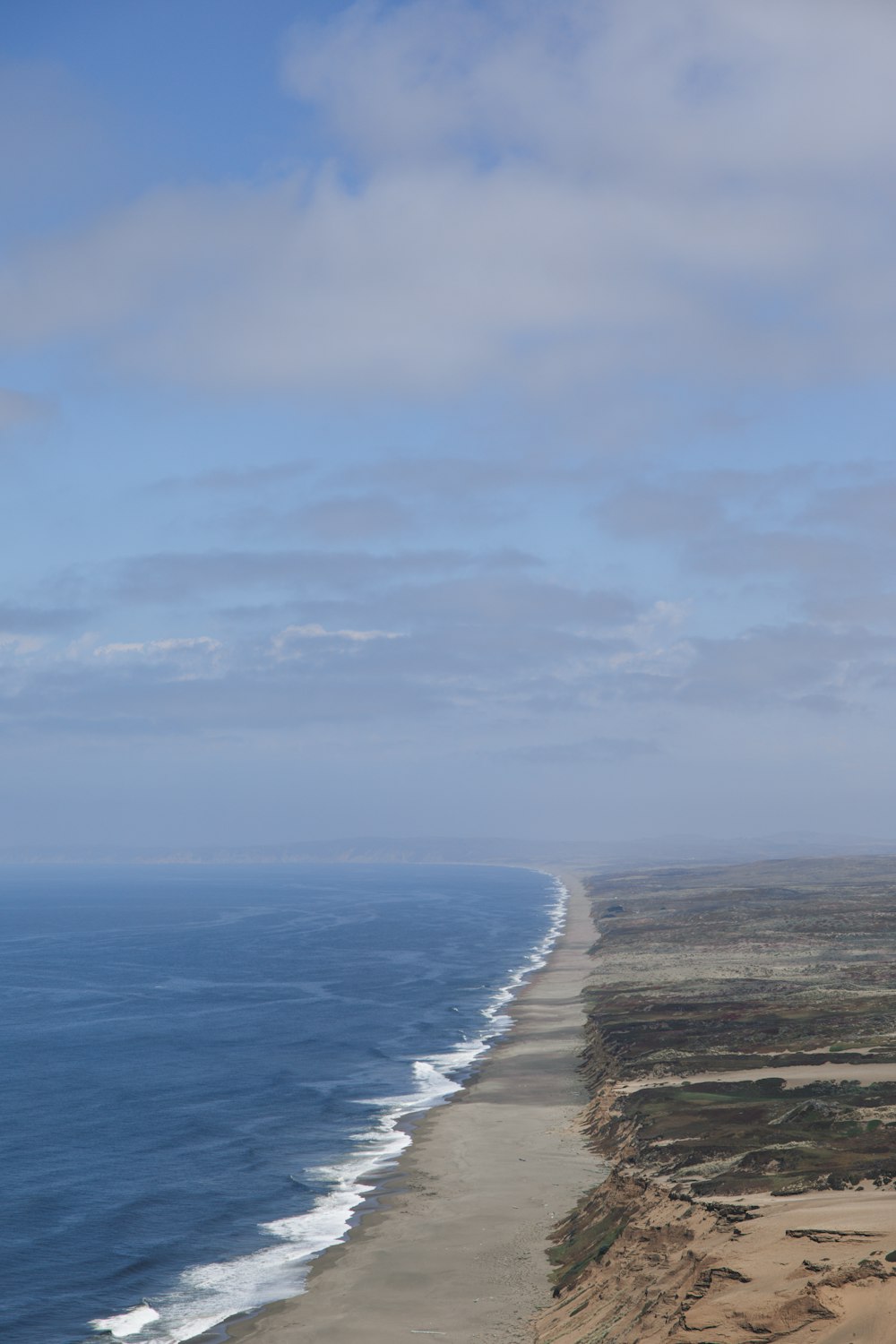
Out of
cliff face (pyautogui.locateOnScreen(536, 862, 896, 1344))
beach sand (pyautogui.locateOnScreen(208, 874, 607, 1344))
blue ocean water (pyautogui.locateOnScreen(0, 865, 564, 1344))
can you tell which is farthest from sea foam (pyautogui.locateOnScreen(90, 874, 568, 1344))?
Answer: cliff face (pyautogui.locateOnScreen(536, 862, 896, 1344))

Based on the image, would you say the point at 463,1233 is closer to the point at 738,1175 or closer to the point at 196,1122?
the point at 738,1175

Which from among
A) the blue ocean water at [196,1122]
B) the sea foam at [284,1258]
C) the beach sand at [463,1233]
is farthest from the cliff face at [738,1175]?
the blue ocean water at [196,1122]

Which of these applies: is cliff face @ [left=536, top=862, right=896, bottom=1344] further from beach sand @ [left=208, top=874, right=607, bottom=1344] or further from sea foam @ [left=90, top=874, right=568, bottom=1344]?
sea foam @ [left=90, top=874, right=568, bottom=1344]

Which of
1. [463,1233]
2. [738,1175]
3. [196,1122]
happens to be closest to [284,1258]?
[463,1233]

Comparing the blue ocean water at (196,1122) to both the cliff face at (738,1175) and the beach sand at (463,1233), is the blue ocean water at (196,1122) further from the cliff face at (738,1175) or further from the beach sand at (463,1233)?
the cliff face at (738,1175)

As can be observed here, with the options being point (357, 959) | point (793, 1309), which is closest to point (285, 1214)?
point (793, 1309)

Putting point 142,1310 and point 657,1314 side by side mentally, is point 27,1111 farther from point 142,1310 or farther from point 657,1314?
point 657,1314
